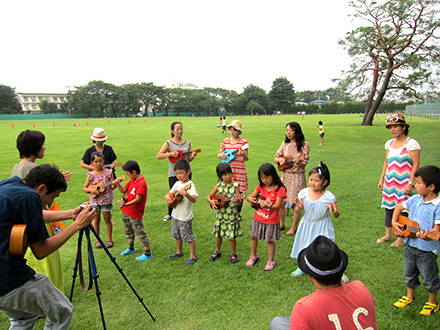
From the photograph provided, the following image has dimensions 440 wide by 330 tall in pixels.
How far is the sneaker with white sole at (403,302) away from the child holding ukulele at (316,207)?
103 centimetres

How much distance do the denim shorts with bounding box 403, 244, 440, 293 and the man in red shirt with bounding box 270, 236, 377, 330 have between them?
1.89m

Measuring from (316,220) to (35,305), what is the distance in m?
3.35

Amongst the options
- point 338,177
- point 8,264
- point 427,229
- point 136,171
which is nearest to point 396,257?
point 427,229

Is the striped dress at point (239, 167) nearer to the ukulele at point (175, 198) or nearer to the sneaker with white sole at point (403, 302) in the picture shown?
the ukulele at point (175, 198)

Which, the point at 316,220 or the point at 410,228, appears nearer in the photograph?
the point at 410,228

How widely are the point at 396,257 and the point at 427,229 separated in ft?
5.04

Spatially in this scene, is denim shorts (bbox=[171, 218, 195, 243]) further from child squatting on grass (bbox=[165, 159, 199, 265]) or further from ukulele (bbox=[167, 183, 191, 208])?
ukulele (bbox=[167, 183, 191, 208])

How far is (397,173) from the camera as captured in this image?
474 centimetres

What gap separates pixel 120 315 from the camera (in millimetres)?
3414

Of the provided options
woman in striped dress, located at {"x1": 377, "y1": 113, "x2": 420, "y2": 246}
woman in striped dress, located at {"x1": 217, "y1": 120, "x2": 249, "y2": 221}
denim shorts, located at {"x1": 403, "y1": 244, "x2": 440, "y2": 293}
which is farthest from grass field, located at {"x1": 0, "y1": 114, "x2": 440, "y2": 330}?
woman in striped dress, located at {"x1": 217, "y1": 120, "x2": 249, "y2": 221}

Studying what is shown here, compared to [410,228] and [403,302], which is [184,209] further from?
[403,302]

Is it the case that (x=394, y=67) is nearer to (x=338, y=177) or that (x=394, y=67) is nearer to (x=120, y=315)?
(x=338, y=177)

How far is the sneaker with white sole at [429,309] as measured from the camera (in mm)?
3197

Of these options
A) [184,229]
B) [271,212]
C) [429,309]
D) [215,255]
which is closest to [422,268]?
[429,309]
